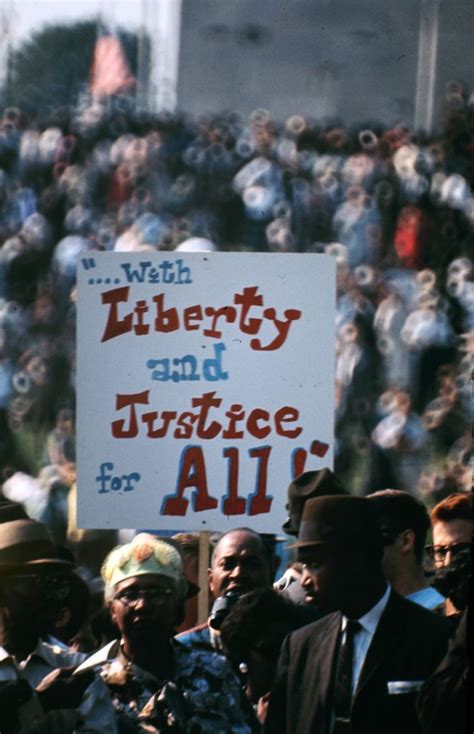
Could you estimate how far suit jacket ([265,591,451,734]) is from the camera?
5.46m

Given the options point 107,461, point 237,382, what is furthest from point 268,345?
point 107,461

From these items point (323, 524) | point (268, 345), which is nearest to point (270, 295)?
point (268, 345)

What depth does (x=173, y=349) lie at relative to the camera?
20.0 feet

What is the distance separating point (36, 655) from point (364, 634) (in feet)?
3.45

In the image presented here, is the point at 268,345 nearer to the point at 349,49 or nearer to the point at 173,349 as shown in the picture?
the point at 173,349

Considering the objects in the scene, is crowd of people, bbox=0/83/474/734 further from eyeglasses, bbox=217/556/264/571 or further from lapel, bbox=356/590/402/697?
lapel, bbox=356/590/402/697

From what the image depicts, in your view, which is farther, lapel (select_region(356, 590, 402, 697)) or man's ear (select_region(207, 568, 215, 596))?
man's ear (select_region(207, 568, 215, 596))

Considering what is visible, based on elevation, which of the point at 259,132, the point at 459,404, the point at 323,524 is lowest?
the point at 323,524

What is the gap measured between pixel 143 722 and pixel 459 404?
5.01 feet

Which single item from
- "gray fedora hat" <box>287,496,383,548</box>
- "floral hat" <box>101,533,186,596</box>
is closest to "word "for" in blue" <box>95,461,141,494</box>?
"floral hat" <box>101,533,186,596</box>

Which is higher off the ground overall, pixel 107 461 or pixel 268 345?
pixel 268 345

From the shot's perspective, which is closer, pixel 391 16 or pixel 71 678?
pixel 71 678

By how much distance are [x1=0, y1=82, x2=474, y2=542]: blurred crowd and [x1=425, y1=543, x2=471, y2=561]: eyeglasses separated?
19 cm

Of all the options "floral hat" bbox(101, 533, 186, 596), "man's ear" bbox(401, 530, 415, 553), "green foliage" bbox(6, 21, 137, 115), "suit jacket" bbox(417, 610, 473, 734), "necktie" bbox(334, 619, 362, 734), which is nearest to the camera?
"suit jacket" bbox(417, 610, 473, 734)
